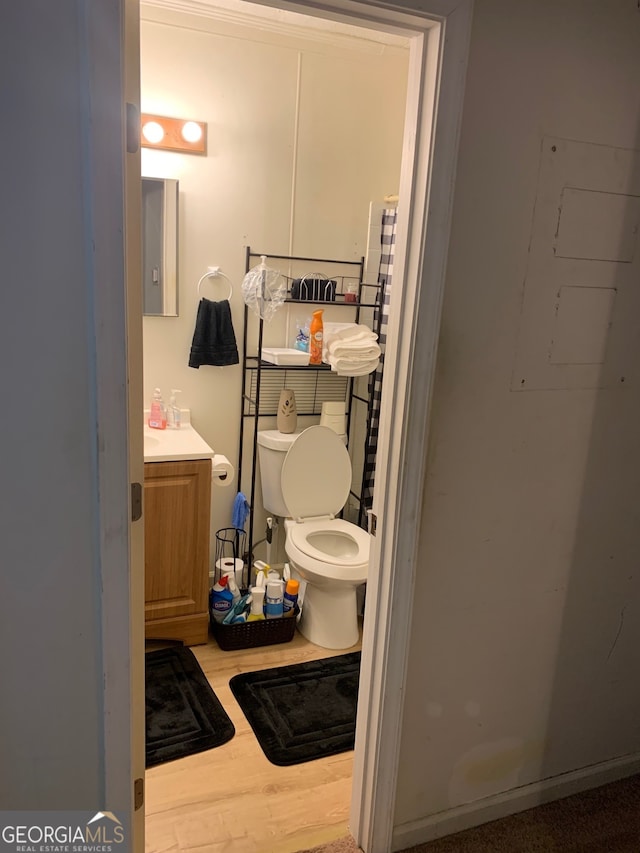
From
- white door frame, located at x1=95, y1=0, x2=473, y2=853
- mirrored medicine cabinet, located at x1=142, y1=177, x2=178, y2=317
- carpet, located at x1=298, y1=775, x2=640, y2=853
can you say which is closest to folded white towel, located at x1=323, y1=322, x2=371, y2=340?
mirrored medicine cabinet, located at x1=142, y1=177, x2=178, y2=317

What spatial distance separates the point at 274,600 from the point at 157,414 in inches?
37.0

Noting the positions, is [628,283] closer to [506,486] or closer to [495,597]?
[506,486]

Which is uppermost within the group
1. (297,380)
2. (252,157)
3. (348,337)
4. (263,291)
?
(252,157)

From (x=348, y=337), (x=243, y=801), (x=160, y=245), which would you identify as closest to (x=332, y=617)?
(x=243, y=801)

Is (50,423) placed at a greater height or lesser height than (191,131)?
lesser

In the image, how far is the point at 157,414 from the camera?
2676 millimetres

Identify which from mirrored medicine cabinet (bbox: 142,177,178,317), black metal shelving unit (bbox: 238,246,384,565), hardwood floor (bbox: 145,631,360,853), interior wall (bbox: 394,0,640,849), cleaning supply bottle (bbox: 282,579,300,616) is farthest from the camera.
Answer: black metal shelving unit (bbox: 238,246,384,565)

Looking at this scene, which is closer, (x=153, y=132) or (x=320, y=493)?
(x=153, y=132)

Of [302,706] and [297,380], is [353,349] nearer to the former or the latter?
[297,380]

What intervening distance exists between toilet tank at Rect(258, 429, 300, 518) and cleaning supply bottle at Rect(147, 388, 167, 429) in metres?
0.44

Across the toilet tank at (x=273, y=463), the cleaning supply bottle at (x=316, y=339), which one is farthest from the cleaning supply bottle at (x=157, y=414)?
the cleaning supply bottle at (x=316, y=339)

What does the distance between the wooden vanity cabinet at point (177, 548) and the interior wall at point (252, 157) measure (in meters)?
0.45

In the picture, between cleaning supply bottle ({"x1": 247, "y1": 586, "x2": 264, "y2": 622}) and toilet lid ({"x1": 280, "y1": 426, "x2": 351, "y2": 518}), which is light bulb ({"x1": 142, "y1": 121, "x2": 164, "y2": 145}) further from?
cleaning supply bottle ({"x1": 247, "y1": 586, "x2": 264, "y2": 622})

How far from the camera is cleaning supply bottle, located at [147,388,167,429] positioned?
2674 millimetres
